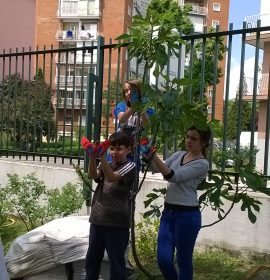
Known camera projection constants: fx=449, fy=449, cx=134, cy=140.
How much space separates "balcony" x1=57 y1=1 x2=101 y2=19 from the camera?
4359 centimetres

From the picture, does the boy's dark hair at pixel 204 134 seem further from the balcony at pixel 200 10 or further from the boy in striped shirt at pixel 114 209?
the balcony at pixel 200 10

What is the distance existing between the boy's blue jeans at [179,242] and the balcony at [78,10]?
41912 millimetres

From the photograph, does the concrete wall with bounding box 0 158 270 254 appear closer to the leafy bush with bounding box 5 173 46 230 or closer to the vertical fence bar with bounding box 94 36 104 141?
the vertical fence bar with bounding box 94 36 104 141

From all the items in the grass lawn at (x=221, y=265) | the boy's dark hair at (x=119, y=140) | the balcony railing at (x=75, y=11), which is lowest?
the grass lawn at (x=221, y=265)

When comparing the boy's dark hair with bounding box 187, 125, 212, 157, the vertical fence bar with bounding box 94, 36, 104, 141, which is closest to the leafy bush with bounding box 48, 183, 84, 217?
the vertical fence bar with bounding box 94, 36, 104, 141

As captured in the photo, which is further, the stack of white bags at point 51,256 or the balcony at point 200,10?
the balcony at point 200,10

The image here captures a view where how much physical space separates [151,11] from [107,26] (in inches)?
1636

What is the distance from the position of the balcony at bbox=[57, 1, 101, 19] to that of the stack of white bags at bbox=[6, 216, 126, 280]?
4131 centimetres

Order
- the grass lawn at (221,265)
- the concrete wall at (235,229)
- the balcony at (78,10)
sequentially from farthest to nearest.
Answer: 1. the balcony at (78,10)
2. the concrete wall at (235,229)
3. the grass lawn at (221,265)

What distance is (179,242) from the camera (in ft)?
11.0

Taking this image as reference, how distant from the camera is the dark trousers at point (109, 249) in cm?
341

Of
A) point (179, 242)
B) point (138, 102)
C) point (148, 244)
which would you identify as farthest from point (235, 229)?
point (138, 102)

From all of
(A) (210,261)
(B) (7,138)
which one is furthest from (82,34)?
(A) (210,261)

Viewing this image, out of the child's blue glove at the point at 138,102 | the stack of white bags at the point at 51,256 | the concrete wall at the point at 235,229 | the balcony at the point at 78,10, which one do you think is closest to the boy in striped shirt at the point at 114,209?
the child's blue glove at the point at 138,102
